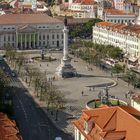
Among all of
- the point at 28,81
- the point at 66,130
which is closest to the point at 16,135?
the point at 66,130

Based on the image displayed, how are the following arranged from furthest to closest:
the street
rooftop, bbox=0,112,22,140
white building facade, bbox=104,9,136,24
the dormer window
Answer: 1. white building facade, bbox=104,9,136,24
2. the street
3. the dormer window
4. rooftop, bbox=0,112,22,140

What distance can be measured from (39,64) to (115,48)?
12028 mm

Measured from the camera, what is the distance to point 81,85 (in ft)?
181

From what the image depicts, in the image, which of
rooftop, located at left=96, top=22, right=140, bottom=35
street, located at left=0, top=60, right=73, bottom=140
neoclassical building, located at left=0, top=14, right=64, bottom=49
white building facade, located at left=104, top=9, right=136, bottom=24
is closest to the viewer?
street, located at left=0, top=60, right=73, bottom=140

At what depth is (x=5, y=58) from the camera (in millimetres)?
73062

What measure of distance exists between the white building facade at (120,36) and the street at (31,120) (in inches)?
1037

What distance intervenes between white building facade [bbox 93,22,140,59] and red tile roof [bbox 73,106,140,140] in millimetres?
43392

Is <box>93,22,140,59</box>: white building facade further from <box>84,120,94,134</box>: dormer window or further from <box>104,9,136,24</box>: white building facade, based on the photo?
<box>84,120,94,134</box>: dormer window

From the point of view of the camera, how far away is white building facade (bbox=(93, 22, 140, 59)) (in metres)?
72.6

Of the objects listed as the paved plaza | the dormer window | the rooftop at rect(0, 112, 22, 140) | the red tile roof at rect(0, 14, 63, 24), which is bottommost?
the paved plaza

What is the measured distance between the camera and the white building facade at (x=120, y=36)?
72.6m

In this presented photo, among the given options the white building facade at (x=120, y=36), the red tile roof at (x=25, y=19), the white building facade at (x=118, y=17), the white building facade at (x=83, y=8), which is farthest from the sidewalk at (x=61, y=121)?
the white building facade at (x=83, y=8)

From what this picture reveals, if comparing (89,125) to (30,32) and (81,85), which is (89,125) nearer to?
(81,85)

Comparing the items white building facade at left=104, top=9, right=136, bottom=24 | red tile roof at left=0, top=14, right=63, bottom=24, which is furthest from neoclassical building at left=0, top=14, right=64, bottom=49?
white building facade at left=104, top=9, right=136, bottom=24
